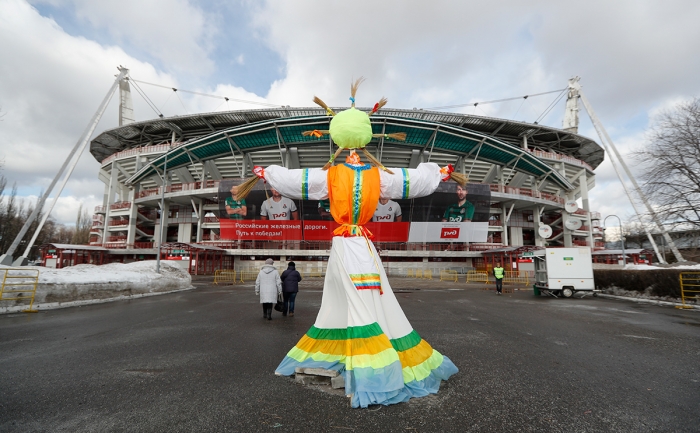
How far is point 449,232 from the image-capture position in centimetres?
2645

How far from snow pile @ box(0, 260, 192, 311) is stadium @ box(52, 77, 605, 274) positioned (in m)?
11.9

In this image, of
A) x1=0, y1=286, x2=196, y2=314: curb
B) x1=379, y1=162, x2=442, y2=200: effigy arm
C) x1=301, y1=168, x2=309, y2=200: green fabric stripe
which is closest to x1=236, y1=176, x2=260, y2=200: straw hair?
x1=301, y1=168, x2=309, y2=200: green fabric stripe

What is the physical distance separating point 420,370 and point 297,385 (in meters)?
1.27

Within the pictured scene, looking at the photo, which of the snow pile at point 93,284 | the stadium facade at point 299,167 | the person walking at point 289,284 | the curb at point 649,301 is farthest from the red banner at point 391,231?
the person walking at point 289,284

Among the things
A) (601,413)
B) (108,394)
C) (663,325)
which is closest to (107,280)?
(108,394)

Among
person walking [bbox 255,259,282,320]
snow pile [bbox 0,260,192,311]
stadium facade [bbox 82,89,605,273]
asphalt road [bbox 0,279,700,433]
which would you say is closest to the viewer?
asphalt road [bbox 0,279,700,433]

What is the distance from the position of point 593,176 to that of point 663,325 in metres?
41.0

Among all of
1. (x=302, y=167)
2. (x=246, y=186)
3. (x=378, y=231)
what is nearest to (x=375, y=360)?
(x=246, y=186)

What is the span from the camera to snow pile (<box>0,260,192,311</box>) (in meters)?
9.19

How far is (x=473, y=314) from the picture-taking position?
336 inches

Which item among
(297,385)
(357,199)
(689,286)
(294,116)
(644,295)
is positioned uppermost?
(294,116)

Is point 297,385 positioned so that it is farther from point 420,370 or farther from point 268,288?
point 268,288

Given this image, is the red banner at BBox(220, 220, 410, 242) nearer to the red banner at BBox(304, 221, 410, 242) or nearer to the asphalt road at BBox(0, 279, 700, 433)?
the red banner at BBox(304, 221, 410, 242)

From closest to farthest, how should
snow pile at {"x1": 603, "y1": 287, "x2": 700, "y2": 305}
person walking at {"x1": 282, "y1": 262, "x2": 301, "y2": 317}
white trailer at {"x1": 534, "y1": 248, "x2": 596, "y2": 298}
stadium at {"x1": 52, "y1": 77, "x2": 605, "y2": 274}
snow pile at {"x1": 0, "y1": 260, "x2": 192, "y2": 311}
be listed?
person walking at {"x1": 282, "y1": 262, "x2": 301, "y2": 317} → snow pile at {"x1": 0, "y1": 260, "x2": 192, "y2": 311} → snow pile at {"x1": 603, "y1": 287, "x2": 700, "y2": 305} → white trailer at {"x1": 534, "y1": 248, "x2": 596, "y2": 298} → stadium at {"x1": 52, "y1": 77, "x2": 605, "y2": 274}
